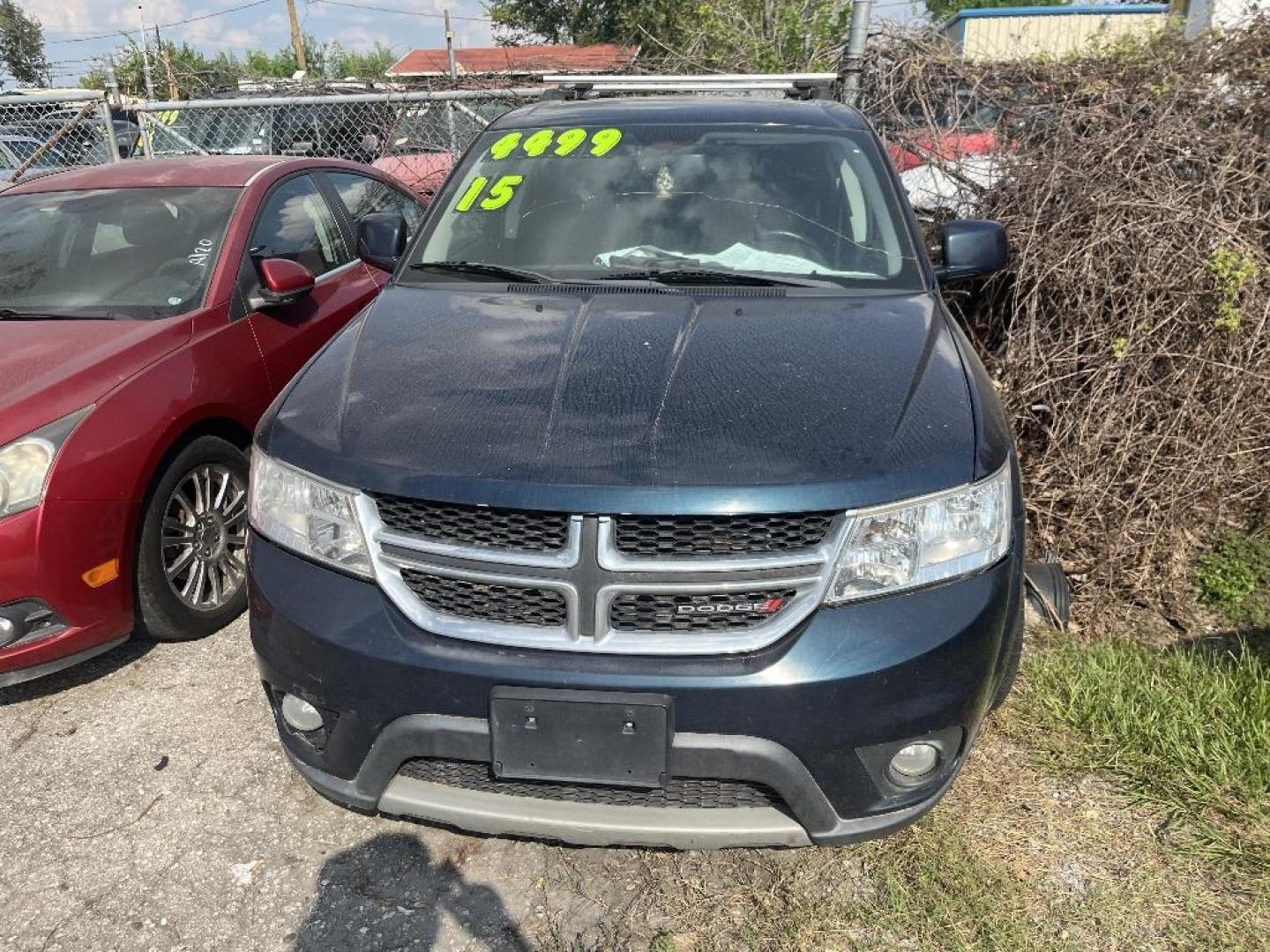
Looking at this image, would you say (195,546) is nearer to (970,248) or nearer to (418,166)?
(970,248)

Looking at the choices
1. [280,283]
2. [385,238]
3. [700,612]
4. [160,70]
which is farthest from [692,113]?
[160,70]

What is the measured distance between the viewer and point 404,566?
1.94 meters

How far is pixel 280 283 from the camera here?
3.63m

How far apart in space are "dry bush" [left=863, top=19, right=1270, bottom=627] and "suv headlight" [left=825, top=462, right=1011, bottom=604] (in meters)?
1.91

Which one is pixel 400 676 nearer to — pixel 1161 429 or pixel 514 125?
pixel 514 125

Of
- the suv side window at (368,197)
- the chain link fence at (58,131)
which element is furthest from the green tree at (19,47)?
the suv side window at (368,197)

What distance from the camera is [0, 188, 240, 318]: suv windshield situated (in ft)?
11.5

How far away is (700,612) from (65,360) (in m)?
2.38

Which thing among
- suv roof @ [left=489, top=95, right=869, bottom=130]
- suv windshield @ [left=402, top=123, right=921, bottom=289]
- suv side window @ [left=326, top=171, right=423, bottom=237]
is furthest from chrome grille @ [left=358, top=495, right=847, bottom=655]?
suv side window @ [left=326, top=171, right=423, bottom=237]

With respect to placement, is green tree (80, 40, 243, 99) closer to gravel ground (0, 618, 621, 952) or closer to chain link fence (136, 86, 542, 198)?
chain link fence (136, 86, 542, 198)

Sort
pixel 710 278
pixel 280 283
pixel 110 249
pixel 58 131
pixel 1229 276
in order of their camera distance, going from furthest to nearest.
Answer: pixel 58 131 < pixel 110 249 < pixel 280 283 < pixel 1229 276 < pixel 710 278

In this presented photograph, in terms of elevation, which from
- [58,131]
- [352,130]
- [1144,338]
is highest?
[58,131]

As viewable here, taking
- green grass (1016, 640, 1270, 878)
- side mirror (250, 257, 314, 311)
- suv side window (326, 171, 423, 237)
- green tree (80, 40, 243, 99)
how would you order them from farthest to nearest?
green tree (80, 40, 243, 99), suv side window (326, 171, 423, 237), side mirror (250, 257, 314, 311), green grass (1016, 640, 1270, 878)

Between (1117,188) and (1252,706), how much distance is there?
211cm
